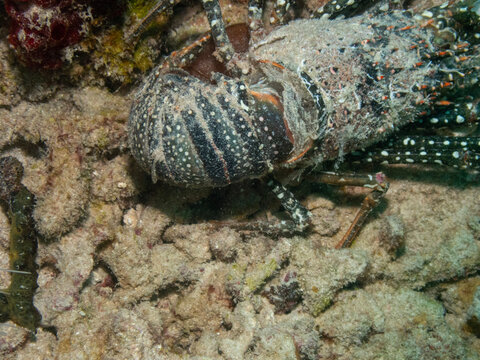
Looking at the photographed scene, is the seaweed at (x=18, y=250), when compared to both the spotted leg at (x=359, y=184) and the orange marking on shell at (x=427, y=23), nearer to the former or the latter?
the spotted leg at (x=359, y=184)

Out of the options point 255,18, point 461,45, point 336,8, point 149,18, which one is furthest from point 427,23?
point 149,18

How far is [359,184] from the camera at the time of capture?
3.94m

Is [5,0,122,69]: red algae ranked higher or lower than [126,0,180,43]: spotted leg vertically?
higher

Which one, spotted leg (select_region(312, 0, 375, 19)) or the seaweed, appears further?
spotted leg (select_region(312, 0, 375, 19))

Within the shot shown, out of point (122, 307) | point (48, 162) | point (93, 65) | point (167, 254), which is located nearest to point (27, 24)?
point (93, 65)

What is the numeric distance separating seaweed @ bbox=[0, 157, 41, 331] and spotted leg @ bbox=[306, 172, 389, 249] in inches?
124

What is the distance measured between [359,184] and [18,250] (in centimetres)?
382

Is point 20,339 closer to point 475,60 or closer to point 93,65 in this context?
point 93,65

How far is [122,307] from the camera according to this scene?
370 centimetres

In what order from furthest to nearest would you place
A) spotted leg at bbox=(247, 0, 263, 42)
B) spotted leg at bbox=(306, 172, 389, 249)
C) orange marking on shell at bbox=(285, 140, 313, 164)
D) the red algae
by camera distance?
spotted leg at bbox=(306, 172, 389, 249), spotted leg at bbox=(247, 0, 263, 42), orange marking on shell at bbox=(285, 140, 313, 164), the red algae

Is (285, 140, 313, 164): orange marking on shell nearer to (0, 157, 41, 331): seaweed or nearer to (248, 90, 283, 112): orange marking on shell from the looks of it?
(248, 90, 283, 112): orange marking on shell

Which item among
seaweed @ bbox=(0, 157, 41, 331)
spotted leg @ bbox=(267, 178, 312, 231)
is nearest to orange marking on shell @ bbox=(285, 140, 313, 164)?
spotted leg @ bbox=(267, 178, 312, 231)

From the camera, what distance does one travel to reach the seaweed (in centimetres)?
334

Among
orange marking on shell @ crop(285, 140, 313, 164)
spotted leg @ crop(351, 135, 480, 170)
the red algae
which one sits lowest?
spotted leg @ crop(351, 135, 480, 170)
